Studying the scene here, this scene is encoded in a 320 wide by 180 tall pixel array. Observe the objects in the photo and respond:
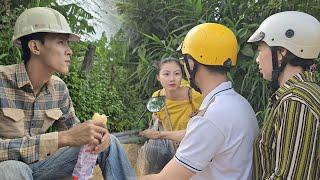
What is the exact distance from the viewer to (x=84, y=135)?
246 centimetres

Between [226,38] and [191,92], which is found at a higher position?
[226,38]

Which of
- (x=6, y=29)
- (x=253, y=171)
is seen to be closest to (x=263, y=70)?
(x=253, y=171)

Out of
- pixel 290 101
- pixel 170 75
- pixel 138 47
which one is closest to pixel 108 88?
pixel 138 47

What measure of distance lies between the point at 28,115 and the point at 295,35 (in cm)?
171

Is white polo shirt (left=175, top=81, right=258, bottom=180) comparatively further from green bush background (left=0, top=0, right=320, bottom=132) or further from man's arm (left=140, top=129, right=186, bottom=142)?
green bush background (left=0, top=0, right=320, bottom=132)

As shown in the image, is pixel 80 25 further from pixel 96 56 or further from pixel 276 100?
pixel 276 100

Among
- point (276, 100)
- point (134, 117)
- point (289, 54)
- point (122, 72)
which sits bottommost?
point (134, 117)

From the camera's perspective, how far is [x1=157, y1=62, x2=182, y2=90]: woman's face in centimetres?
426

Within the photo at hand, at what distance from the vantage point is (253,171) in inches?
90.7

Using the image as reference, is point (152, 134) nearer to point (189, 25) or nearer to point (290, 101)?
point (290, 101)

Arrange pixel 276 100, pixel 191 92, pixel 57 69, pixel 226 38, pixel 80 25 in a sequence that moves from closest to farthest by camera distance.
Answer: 1. pixel 276 100
2. pixel 226 38
3. pixel 57 69
4. pixel 191 92
5. pixel 80 25

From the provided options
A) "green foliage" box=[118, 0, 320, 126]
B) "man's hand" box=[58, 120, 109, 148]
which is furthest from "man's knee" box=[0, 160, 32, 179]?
"green foliage" box=[118, 0, 320, 126]

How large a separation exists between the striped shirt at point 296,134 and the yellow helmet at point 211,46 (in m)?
0.41

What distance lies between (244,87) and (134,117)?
1.91m
